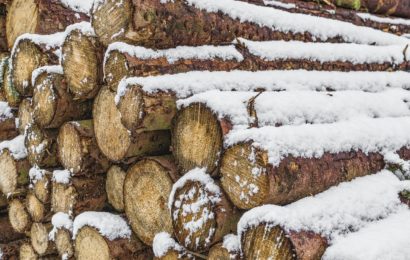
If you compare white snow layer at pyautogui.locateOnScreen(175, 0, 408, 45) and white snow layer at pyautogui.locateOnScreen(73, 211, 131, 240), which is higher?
white snow layer at pyautogui.locateOnScreen(175, 0, 408, 45)

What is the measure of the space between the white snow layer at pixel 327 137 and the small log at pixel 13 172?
1.95m

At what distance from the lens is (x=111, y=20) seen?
6.76ft

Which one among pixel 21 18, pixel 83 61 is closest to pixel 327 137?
pixel 83 61

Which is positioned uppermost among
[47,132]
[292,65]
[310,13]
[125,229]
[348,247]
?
[310,13]

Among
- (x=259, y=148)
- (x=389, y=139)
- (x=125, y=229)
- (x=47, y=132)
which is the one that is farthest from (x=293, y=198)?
(x=47, y=132)

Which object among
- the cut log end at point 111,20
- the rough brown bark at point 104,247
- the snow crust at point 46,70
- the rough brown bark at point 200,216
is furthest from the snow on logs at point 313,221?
the snow crust at point 46,70

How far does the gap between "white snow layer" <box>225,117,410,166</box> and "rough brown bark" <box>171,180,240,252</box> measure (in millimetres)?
242

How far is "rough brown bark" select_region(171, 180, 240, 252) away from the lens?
165cm

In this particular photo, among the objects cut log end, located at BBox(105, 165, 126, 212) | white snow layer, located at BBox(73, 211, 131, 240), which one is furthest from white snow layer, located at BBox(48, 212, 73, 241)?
cut log end, located at BBox(105, 165, 126, 212)

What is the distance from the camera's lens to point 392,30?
376 cm

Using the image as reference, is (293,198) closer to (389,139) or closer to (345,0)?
(389,139)

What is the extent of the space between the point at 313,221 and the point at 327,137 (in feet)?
1.31

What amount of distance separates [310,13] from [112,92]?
1714 millimetres

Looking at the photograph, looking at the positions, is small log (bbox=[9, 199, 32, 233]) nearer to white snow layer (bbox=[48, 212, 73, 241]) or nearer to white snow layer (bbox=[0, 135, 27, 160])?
white snow layer (bbox=[0, 135, 27, 160])
